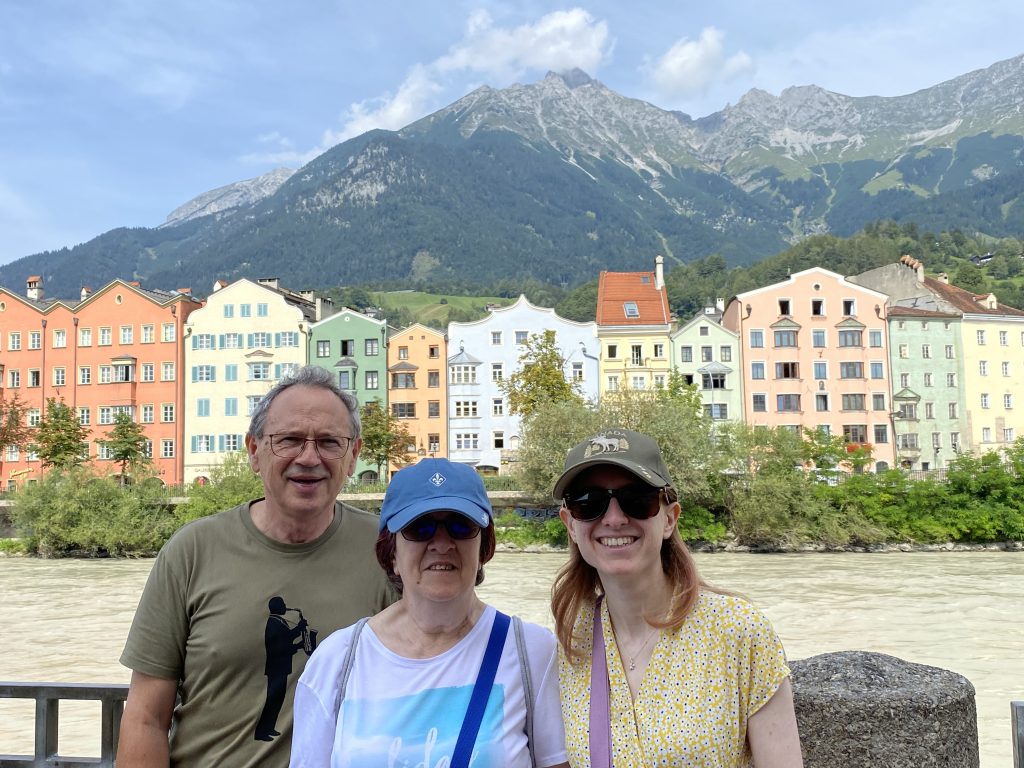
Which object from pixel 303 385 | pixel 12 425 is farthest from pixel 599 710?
pixel 12 425

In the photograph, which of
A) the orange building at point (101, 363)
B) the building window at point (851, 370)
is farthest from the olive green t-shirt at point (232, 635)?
the building window at point (851, 370)

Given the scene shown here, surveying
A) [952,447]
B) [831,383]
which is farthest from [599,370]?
[952,447]

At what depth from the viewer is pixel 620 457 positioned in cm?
241

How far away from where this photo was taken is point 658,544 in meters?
2.46

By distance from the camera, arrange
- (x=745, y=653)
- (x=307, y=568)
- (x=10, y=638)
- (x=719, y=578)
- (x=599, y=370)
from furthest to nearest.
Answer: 1. (x=599, y=370)
2. (x=719, y=578)
3. (x=10, y=638)
4. (x=307, y=568)
5. (x=745, y=653)

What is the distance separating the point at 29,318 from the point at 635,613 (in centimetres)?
6160

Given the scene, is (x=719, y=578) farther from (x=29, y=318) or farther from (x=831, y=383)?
(x=29, y=318)

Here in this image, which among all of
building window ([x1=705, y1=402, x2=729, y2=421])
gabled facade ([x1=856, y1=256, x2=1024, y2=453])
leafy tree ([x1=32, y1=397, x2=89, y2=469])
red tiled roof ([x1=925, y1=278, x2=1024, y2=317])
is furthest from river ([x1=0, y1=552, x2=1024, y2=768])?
red tiled roof ([x1=925, y1=278, x2=1024, y2=317])

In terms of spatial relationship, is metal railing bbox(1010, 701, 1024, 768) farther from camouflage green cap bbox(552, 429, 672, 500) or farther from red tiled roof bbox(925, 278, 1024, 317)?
red tiled roof bbox(925, 278, 1024, 317)

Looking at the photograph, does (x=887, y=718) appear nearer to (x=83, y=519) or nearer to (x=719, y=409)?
(x=83, y=519)

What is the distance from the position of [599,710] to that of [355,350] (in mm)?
52474

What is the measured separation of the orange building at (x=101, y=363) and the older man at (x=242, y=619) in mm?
53300

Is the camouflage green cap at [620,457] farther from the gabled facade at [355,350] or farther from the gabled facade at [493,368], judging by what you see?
the gabled facade at [355,350]

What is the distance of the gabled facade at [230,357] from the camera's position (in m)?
52.9
